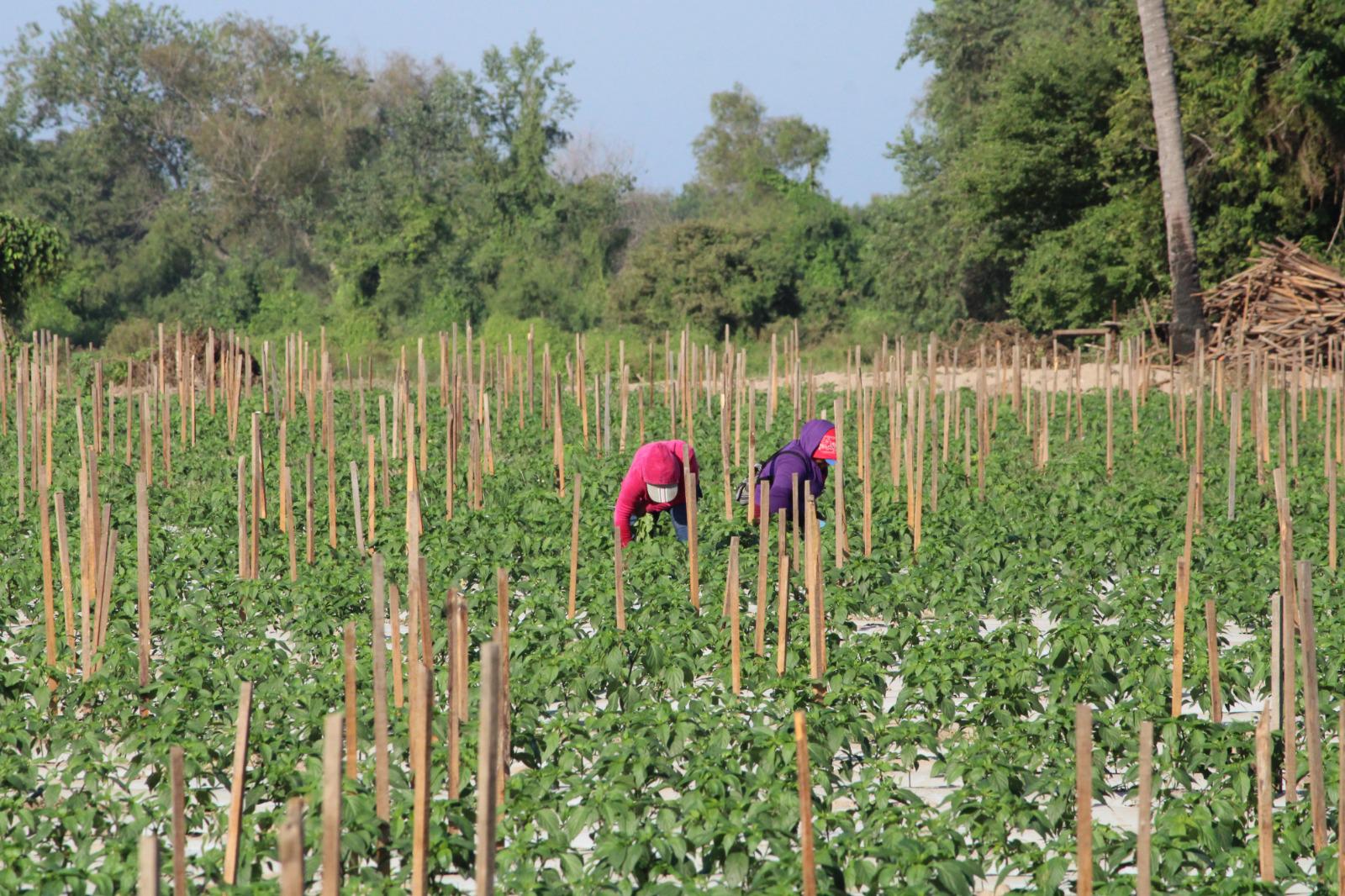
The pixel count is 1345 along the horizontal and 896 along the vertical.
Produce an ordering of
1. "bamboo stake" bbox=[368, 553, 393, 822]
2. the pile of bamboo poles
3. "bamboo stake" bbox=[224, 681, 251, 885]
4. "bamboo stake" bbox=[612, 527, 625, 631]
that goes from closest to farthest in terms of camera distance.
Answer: "bamboo stake" bbox=[224, 681, 251, 885], "bamboo stake" bbox=[368, 553, 393, 822], "bamboo stake" bbox=[612, 527, 625, 631], the pile of bamboo poles

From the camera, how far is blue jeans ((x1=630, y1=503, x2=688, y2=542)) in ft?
23.1

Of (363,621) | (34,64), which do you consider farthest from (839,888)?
(34,64)

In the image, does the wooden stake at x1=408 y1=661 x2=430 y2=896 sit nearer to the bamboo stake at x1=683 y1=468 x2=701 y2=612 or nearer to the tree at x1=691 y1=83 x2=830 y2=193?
the bamboo stake at x1=683 y1=468 x2=701 y2=612

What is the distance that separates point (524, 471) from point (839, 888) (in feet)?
21.0

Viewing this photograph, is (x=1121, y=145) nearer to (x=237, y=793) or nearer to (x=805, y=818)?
(x=805, y=818)

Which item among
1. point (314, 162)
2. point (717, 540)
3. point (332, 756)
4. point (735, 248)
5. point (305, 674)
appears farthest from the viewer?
point (314, 162)

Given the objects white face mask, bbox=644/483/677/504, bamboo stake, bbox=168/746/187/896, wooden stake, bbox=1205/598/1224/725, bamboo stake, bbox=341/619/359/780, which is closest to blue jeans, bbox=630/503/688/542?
white face mask, bbox=644/483/677/504

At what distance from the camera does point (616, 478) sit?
920 cm

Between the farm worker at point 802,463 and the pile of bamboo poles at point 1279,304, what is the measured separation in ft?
28.8

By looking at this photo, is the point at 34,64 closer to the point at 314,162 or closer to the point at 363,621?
the point at 314,162

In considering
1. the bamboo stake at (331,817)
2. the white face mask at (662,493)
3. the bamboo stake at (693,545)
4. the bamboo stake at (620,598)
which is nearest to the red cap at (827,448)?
the white face mask at (662,493)

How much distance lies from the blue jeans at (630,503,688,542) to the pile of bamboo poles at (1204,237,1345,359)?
930 cm

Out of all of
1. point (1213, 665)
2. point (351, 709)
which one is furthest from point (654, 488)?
point (351, 709)

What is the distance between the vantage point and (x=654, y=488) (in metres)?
6.87
